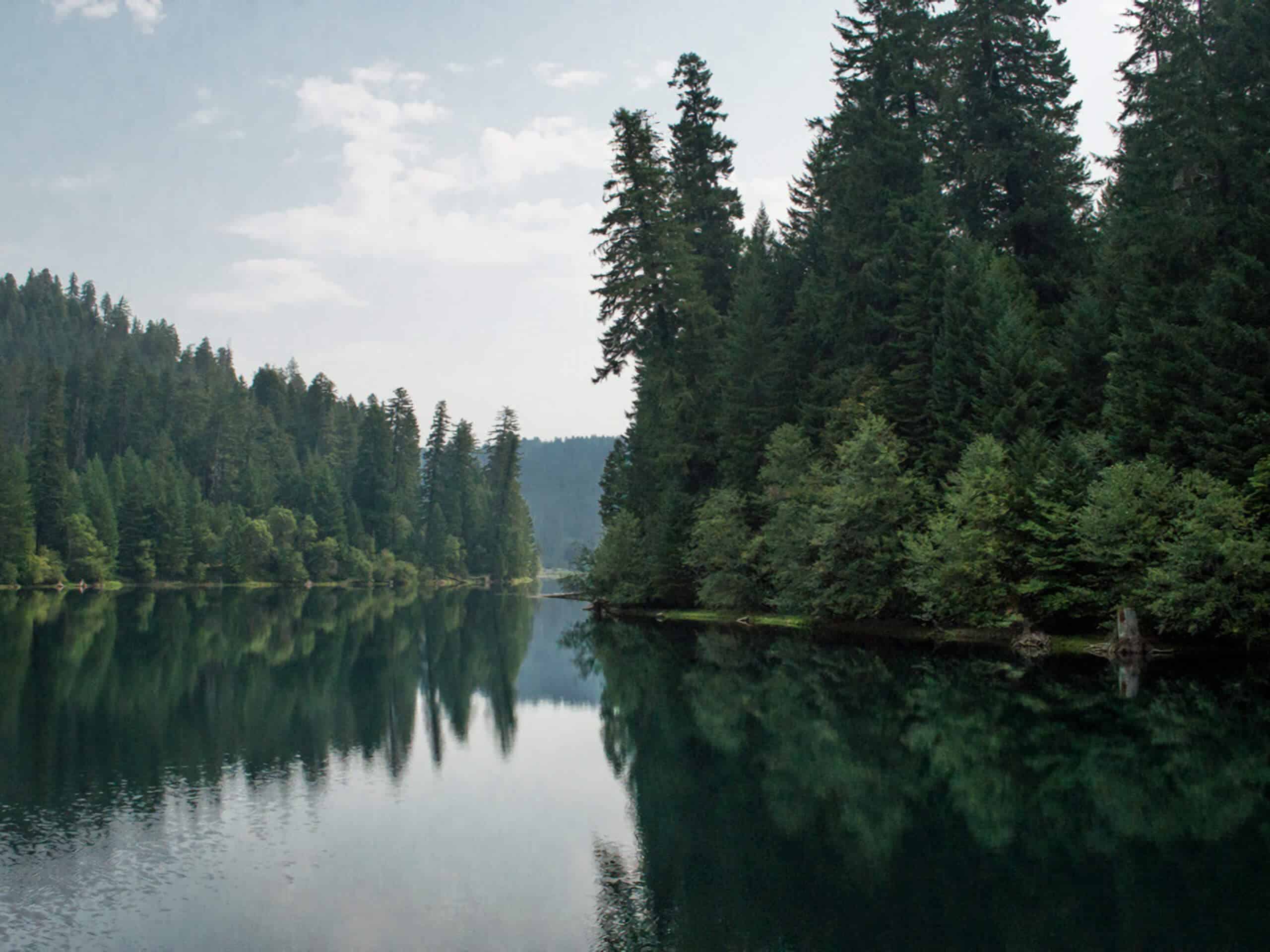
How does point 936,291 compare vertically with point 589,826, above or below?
above

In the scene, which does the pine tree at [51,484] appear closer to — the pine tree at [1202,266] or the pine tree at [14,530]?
the pine tree at [14,530]

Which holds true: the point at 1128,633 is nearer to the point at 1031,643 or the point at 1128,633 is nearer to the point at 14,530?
the point at 1031,643

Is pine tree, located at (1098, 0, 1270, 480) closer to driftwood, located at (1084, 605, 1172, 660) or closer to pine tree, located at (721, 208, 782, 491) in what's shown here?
driftwood, located at (1084, 605, 1172, 660)

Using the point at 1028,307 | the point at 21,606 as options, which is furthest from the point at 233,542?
the point at 1028,307

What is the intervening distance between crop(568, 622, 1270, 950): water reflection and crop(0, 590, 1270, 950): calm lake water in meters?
0.06

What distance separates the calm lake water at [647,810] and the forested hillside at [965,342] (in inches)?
237

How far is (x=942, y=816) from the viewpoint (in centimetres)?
1582

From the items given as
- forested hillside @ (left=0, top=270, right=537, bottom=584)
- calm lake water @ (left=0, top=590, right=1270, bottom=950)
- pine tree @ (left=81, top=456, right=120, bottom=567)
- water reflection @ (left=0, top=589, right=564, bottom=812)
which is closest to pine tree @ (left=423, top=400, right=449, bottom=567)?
forested hillside @ (left=0, top=270, right=537, bottom=584)

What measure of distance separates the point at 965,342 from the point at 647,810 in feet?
106

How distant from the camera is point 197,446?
156250 mm

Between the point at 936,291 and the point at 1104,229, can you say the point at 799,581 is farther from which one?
the point at 1104,229

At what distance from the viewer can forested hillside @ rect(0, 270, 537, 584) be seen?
116438 mm

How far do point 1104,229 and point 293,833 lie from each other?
4607 cm

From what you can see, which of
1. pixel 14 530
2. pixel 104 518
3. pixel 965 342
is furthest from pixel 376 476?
pixel 965 342
